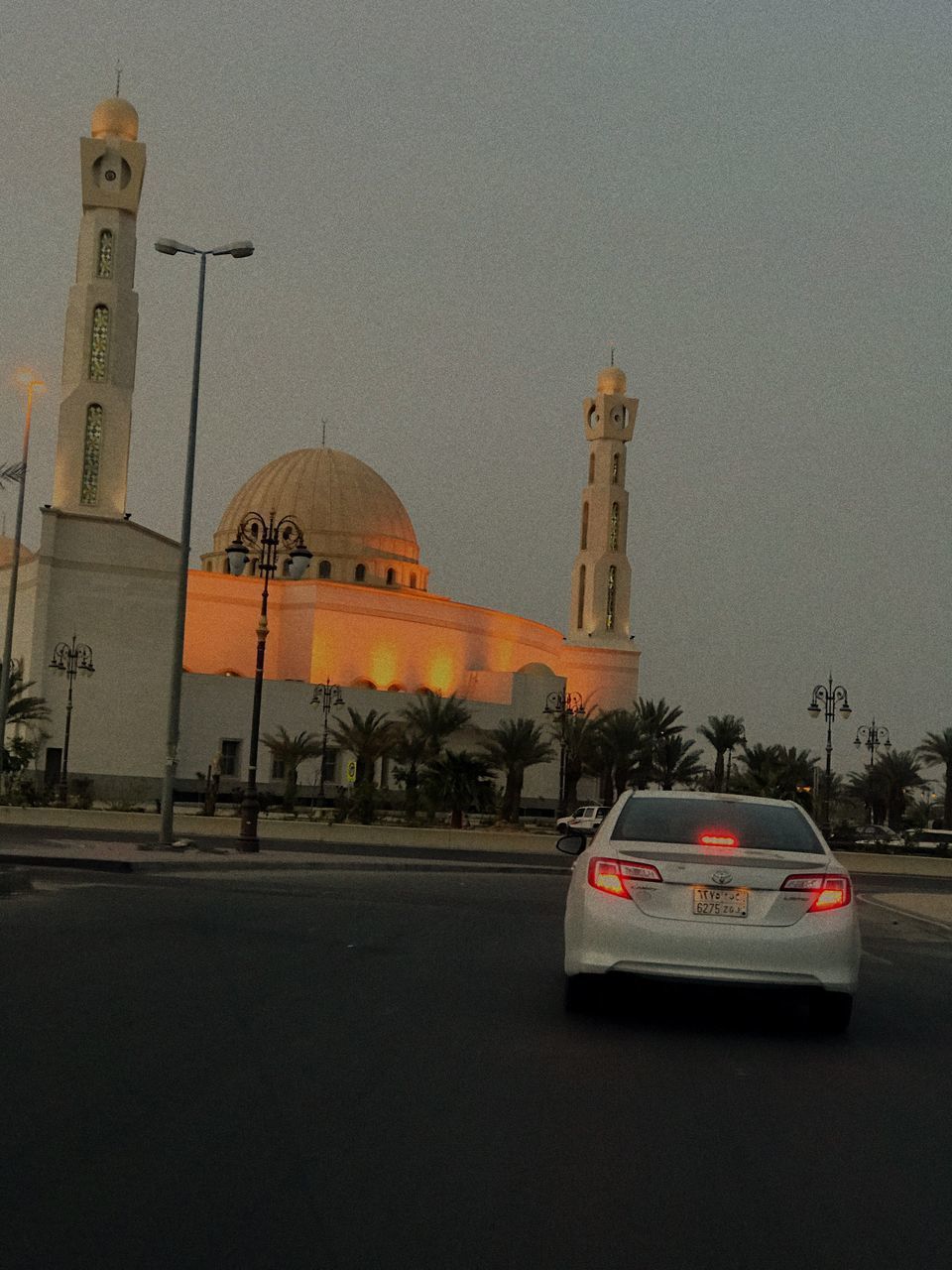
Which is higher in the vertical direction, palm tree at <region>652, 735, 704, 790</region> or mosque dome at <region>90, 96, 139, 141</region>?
mosque dome at <region>90, 96, 139, 141</region>

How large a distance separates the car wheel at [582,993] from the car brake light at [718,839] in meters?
1.09

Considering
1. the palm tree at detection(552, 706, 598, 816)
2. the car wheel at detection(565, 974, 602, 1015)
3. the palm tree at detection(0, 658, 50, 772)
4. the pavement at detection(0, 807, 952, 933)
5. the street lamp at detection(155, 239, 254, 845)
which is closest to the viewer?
the car wheel at detection(565, 974, 602, 1015)

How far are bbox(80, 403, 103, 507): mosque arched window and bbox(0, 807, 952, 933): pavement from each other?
3196cm

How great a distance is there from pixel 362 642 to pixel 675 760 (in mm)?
22082

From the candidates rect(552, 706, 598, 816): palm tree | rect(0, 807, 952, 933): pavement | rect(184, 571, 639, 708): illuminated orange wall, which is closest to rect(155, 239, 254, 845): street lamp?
rect(0, 807, 952, 933): pavement

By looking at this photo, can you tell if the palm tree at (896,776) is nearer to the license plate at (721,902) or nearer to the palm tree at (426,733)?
the palm tree at (426,733)

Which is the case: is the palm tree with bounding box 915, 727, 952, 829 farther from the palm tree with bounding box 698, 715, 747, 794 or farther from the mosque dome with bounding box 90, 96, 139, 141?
the mosque dome with bounding box 90, 96, 139, 141

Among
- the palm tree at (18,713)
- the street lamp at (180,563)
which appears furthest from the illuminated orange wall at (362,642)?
the street lamp at (180,563)

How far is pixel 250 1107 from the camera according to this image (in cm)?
689

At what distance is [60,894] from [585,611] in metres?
82.5

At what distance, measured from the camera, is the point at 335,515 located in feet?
338

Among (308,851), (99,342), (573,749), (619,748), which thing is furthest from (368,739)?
(99,342)

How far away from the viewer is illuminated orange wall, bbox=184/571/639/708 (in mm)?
93250

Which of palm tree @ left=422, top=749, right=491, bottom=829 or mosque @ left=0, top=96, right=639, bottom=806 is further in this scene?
mosque @ left=0, top=96, right=639, bottom=806
